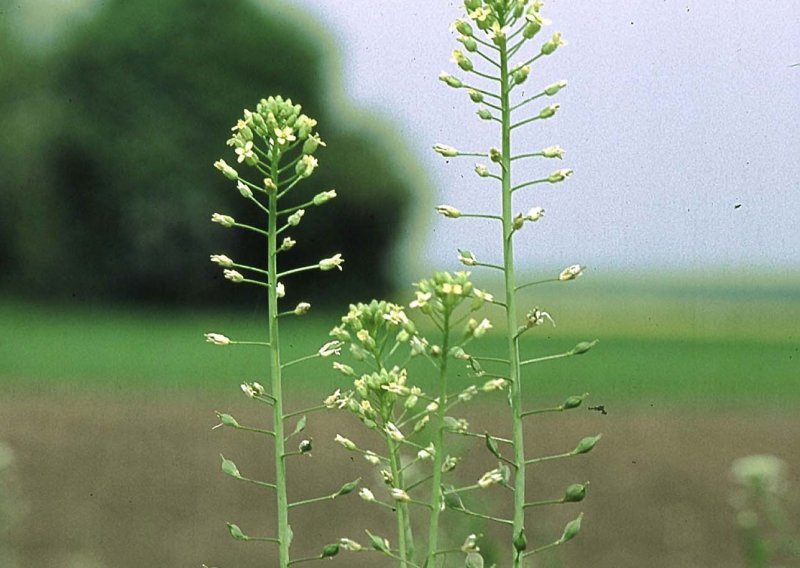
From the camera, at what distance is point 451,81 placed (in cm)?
277

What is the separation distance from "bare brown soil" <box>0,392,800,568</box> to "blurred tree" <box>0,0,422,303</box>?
1925cm

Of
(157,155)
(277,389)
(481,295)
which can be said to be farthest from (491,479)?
(157,155)

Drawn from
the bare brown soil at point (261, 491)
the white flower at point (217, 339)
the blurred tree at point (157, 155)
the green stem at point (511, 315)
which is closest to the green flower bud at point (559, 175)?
the green stem at point (511, 315)

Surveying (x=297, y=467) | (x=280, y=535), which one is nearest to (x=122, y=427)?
(x=297, y=467)

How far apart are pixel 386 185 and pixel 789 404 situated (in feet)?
65.9

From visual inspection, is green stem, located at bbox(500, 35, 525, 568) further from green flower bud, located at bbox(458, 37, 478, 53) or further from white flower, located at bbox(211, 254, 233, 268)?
white flower, located at bbox(211, 254, 233, 268)

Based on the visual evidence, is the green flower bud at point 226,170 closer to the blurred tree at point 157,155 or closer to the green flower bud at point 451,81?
the green flower bud at point 451,81

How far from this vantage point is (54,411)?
1995 centimetres

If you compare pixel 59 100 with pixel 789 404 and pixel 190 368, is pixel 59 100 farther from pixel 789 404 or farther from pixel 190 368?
pixel 789 404

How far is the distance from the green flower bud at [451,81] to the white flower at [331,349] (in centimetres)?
61

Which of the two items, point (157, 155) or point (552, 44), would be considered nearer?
point (552, 44)

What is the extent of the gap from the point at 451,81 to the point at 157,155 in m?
36.5

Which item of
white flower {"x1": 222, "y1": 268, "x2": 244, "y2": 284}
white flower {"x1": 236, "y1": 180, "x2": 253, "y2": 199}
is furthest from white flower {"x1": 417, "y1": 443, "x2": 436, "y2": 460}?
white flower {"x1": 236, "y1": 180, "x2": 253, "y2": 199}

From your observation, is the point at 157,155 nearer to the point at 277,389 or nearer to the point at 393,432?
the point at 277,389
